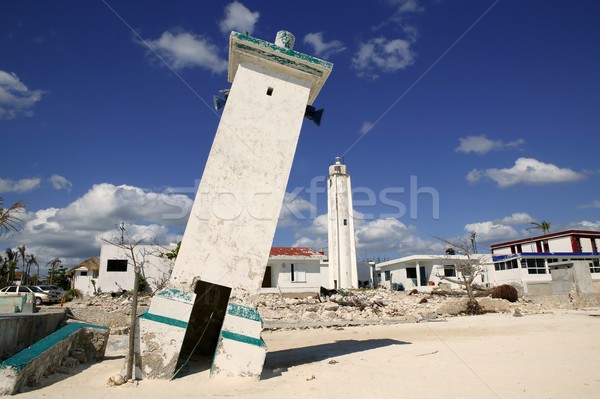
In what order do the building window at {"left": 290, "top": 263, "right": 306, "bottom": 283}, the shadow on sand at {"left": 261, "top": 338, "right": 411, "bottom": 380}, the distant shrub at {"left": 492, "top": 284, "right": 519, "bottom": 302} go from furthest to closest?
the building window at {"left": 290, "top": 263, "right": 306, "bottom": 283} → the distant shrub at {"left": 492, "top": 284, "right": 519, "bottom": 302} → the shadow on sand at {"left": 261, "top": 338, "right": 411, "bottom": 380}

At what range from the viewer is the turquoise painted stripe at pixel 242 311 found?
728 centimetres

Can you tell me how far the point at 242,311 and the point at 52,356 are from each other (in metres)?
3.61

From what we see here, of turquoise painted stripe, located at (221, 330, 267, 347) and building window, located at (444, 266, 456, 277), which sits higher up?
building window, located at (444, 266, 456, 277)

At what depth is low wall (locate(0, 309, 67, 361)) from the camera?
757cm

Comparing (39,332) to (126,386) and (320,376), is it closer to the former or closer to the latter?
(126,386)

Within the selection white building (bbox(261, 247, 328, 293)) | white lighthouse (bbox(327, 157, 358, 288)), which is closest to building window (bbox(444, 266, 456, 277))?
white lighthouse (bbox(327, 157, 358, 288))

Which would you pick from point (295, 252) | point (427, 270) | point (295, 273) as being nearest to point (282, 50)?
point (295, 273)

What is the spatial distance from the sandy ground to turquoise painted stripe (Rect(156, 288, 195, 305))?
4.60 feet

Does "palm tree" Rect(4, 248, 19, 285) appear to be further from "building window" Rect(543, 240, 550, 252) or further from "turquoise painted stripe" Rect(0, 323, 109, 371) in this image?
"building window" Rect(543, 240, 550, 252)

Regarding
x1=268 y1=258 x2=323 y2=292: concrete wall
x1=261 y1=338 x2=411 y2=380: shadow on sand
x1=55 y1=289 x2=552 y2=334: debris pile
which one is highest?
x1=268 y1=258 x2=323 y2=292: concrete wall

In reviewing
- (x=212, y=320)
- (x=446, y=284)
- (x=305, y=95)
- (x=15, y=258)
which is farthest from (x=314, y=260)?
(x=15, y=258)

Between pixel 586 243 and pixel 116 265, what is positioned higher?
pixel 586 243

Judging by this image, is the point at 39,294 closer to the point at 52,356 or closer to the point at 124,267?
the point at 124,267

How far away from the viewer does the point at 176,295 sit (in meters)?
7.24
